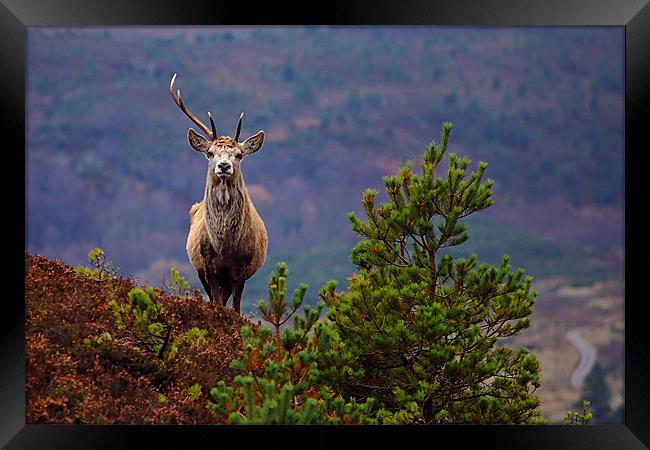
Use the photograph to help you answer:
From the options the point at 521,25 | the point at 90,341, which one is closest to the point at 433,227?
the point at 521,25

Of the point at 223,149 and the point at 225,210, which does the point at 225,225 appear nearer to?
the point at 225,210

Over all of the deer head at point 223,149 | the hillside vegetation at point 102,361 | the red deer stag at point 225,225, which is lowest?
the hillside vegetation at point 102,361

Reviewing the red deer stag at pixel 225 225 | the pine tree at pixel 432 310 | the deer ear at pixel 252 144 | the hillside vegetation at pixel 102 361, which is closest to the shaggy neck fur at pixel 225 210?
the red deer stag at pixel 225 225

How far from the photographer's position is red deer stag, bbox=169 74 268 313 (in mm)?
11453

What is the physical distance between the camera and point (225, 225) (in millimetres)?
11836

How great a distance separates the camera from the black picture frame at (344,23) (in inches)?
304

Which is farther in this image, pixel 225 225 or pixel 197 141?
pixel 225 225

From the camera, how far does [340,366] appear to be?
9.66 metres

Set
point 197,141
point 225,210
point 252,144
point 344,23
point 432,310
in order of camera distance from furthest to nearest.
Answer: point 225,210 → point 252,144 → point 197,141 → point 432,310 → point 344,23

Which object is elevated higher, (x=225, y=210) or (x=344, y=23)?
(x=344, y=23)

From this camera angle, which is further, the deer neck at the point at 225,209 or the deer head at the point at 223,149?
the deer neck at the point at 225,209

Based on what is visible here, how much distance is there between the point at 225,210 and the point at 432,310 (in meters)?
3.45

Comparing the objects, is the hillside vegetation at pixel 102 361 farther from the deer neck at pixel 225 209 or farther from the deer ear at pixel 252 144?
the deer ear at pixel 252 144

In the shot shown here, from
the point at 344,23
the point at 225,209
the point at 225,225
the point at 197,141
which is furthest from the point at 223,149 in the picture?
the point at 344,23
